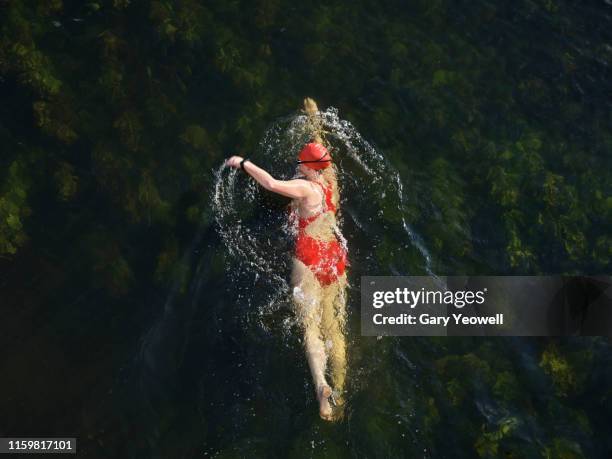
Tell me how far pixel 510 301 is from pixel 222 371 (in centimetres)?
357

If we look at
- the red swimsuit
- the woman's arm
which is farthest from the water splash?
the woman's arm

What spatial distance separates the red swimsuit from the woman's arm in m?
0.43

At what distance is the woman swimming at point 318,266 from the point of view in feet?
21.2

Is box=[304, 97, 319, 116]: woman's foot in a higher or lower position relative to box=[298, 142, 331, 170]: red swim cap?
higher

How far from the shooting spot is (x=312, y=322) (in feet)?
22.2

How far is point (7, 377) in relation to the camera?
6594 millimetres

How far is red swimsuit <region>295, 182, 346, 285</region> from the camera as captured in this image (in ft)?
23.0

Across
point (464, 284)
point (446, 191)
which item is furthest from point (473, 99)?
point (464, 284)

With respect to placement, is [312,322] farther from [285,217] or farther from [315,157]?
[315,157]

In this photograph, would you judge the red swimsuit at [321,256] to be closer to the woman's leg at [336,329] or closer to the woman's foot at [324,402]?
the woman's leg at [336,329]

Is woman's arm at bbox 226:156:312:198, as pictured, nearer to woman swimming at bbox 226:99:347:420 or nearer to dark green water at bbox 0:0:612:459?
woman swimming at bbox 226:99:347:420

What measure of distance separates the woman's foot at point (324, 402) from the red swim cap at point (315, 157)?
2689 mm

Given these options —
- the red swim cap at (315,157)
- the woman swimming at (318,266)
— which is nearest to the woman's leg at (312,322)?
the woman swimming at (318,266)

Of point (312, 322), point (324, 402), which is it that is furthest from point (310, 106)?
point (324, 402)
